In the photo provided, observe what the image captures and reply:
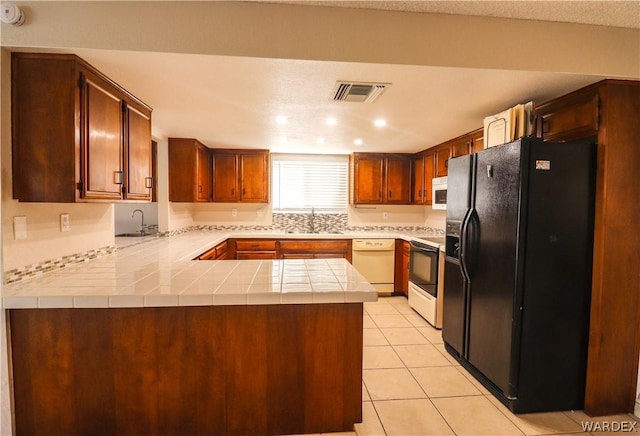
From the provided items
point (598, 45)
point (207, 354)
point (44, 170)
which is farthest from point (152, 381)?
point (598, 45)

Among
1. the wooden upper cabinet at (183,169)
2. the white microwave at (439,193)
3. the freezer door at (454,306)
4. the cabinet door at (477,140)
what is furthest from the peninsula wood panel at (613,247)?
the wooden upper cabinet at (183,169)

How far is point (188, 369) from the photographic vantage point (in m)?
1.67

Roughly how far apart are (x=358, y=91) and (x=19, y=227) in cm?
209

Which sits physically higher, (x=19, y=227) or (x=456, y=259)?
(x=19, y=227)

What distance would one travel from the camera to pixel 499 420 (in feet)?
6.25

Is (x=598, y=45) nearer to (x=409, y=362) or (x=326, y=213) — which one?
(x=409, y=362)

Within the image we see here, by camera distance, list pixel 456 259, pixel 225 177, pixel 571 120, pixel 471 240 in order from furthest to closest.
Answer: pixel 225 177 → pixel 456 259 → pixel 471 240 → pixel 571 120

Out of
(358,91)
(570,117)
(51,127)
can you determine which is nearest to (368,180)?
(358,91)

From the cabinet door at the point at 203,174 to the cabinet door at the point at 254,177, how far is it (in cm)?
44

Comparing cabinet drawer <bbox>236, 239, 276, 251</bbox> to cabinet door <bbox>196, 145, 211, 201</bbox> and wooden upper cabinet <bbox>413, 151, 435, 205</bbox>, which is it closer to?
cabinet door <bbox>196, 145, 211, 201</bbox>

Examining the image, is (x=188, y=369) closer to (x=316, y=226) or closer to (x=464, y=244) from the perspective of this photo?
(x=464, y=244)

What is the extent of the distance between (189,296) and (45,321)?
768 millimetres

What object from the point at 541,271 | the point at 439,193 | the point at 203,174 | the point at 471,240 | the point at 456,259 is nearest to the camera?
the point at 541,271

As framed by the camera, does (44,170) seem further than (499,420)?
No
